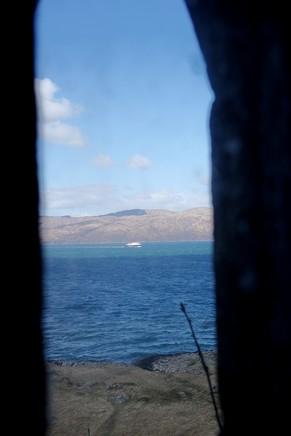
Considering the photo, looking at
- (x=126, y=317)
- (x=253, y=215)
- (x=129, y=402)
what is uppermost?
(x=253, y=215)

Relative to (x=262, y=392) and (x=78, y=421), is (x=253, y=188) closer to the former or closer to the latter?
(x=262, y=392)

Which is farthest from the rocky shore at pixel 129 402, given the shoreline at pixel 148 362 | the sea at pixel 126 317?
the sea at pixel 126 317

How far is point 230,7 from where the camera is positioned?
239cm

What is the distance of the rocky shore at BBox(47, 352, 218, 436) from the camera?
42.7 ft

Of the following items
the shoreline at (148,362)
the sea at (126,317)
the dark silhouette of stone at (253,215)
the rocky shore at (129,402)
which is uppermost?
the dark silhouette of stone at (253,215)

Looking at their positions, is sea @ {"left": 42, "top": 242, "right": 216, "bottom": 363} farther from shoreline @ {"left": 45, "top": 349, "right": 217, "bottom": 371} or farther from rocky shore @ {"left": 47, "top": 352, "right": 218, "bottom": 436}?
rocky shore @ {"left": 47, "top": 352, "right": 218, "bottom": 436}

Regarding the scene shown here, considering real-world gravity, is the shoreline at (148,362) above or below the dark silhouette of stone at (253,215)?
below

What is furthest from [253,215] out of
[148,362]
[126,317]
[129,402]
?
[126,317]

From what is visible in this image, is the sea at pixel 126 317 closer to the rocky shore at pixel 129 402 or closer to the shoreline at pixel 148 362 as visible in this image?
the shoreline at pixel 148 362

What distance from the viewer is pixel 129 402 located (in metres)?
15.3

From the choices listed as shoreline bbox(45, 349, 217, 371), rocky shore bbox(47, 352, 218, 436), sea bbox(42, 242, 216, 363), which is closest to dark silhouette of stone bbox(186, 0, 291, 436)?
sea bbox(42, 242, 216, 363)

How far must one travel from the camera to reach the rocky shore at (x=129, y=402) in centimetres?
1302

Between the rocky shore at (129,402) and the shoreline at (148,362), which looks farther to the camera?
the shoreline at (148,362)

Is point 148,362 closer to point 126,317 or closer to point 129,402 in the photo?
point 129,402
